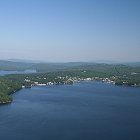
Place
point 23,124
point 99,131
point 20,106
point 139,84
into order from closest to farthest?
point 99,131 < point 23,124 < point 20,106 < point 139,84

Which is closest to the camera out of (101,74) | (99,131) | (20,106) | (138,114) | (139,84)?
(99,131)

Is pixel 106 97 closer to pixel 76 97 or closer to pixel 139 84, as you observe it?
pixel 76 97

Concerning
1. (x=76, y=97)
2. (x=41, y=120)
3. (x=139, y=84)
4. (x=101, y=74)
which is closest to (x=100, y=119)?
(x=41, y=120)

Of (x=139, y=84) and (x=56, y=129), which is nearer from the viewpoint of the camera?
(x=56, y=129)

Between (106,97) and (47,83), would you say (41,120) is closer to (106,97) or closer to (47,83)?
(106,97)

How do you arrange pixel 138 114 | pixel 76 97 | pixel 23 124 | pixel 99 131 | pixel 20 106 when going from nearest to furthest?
pixel 99 131, pixel 23 124, pixel 138 114, pixel 20 106, pixel 76 97

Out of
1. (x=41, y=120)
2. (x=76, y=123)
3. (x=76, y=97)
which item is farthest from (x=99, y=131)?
(x=76, y=97)
